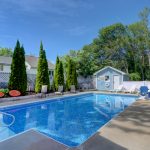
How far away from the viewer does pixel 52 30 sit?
20859mm

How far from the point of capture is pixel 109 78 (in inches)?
878

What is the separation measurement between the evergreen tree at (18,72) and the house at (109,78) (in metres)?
12.1

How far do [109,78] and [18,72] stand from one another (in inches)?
504

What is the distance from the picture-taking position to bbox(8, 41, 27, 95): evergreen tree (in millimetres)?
12455

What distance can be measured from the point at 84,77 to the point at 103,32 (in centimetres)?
1142

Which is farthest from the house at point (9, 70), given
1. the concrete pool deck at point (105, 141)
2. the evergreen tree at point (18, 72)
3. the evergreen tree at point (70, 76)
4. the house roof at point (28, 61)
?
the concrete pool deck at point (105, 141)

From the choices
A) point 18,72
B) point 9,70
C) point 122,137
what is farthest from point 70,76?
point 122,137

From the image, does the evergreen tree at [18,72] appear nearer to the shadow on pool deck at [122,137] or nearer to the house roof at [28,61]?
the shadow on pool deck at [122,137]

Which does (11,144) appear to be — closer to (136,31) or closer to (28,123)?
(28,123)

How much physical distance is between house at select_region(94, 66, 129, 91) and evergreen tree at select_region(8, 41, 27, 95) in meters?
12.1

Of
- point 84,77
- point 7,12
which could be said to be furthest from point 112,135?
point 84,77

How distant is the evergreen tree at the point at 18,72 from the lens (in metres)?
12.5

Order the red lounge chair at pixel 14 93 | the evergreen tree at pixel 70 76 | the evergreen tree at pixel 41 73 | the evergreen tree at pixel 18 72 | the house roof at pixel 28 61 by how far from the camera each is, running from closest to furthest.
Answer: the red lounge chair at pixel 14 93 → the evergreen tree at pixel 18 72 → the evergreen tree at pixel 41 73 → the evergreen tree at pixel 70 76 → the house roof at pixel 28 61

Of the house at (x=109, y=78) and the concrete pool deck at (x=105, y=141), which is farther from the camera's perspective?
the house at (x=109, y=78)
